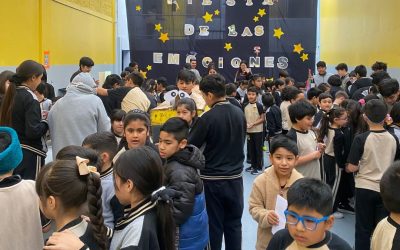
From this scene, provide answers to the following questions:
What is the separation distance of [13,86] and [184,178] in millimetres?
1992

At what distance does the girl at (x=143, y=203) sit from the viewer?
195 cm

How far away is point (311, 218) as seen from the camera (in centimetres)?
186

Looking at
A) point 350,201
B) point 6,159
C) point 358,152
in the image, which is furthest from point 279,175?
point 350,201

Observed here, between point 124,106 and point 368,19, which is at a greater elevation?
point 368,19

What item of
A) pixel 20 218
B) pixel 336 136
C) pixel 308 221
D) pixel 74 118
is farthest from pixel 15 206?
pixel 336 136

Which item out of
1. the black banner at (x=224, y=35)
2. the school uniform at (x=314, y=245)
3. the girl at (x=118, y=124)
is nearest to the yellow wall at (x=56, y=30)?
the black banner at (x=224, y=35)

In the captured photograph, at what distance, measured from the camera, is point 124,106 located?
17.7 feet

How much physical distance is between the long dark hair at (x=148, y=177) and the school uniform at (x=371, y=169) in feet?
7.35

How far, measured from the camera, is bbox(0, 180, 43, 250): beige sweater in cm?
217

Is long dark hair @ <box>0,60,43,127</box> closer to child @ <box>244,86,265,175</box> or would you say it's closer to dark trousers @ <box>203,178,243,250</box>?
dark trousers @ <box>203,178,243,250</box>

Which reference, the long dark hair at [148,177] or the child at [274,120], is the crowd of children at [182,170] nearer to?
the long dark hair at [148,177]

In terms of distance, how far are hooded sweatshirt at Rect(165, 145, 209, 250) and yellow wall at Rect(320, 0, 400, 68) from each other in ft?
19.9

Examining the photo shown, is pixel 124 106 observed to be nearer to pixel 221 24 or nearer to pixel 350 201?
pixel 350 201

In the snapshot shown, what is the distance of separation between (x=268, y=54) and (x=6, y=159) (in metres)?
12.4
